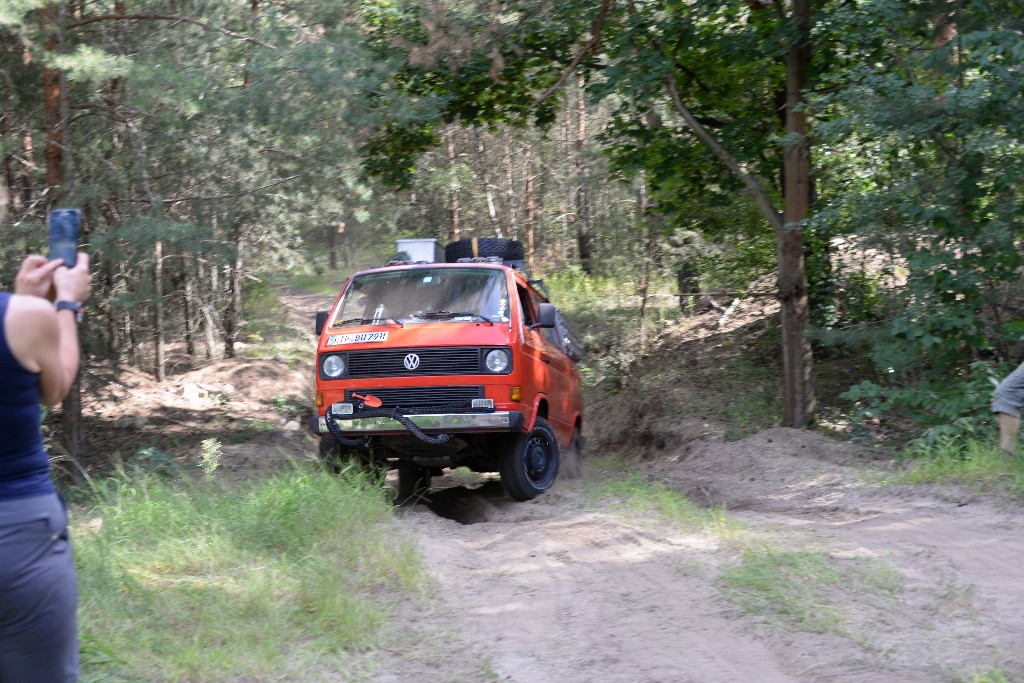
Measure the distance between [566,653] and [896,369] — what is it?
6593mm

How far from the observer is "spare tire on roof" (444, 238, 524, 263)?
11.7 m

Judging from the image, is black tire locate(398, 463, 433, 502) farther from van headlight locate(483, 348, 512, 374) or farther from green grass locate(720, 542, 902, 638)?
green grass locate(720, 542, 902, 638)

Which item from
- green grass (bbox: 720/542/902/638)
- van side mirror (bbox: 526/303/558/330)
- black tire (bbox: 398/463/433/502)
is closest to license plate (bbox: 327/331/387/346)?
van side mirror (bbox: 526/303/558/330)

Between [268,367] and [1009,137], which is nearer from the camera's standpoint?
[1009,137]

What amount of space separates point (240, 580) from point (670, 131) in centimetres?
975

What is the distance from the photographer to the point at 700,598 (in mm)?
5797

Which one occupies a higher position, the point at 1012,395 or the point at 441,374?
the point at 441,374

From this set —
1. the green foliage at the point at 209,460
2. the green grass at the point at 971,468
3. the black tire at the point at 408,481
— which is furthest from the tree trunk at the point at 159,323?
the green grass at the point at 971,468

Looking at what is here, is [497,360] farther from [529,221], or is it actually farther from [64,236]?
[529,221]

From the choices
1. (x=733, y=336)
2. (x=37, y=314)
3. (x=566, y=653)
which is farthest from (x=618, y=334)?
(x=37, y=314)

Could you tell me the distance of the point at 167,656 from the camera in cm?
455

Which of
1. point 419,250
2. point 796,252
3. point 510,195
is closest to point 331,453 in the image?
point 419,250

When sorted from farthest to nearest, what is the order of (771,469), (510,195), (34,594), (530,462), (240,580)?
(510,195)
(771,469)
(530,462)
(240,580)
(34,594)

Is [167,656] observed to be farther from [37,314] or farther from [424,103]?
[424,103]
